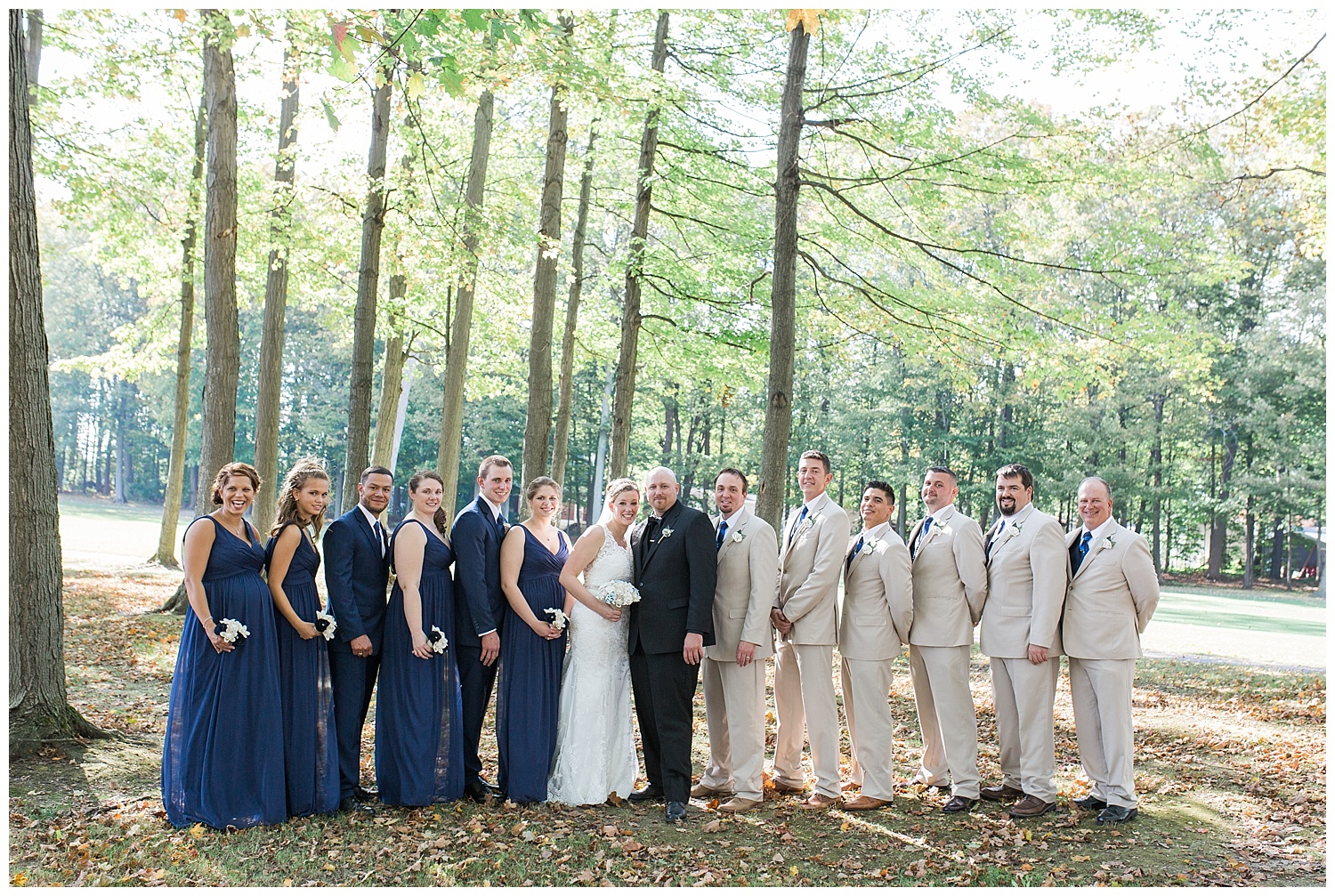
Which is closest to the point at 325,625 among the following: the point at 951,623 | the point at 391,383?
the point at 951,623

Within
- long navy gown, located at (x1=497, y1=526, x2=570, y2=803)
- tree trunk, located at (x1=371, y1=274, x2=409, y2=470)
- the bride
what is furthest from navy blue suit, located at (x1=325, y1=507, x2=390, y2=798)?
tree trunk, located at (x1=371, y1=274, x2=409, y2=470)

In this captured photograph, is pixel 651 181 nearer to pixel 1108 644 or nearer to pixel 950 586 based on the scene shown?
pixel 950 586

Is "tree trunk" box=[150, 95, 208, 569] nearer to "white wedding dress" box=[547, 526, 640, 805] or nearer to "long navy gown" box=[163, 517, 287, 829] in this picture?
"long navy gown" box=[163, 517, 287, 829]

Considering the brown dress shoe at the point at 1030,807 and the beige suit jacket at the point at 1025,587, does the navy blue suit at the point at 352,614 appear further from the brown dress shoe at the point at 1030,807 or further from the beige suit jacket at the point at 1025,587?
the brown dress shoe at the point at 1030,807

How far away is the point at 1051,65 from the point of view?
11.6m

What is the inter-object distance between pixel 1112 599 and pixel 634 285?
910 cm

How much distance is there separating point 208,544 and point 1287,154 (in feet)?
50.3

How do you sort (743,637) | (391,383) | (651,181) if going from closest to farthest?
(743,637)
(651,181)
(391,383)

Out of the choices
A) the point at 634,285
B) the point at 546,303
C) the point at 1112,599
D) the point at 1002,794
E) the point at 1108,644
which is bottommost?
the point at 1002,794

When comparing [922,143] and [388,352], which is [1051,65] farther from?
[388,352]

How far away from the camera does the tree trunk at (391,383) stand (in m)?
14.7

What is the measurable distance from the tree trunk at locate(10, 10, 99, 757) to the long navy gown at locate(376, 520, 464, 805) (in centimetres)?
231

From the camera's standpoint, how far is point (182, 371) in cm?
1741

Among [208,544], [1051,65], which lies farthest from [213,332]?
[1051,65]
